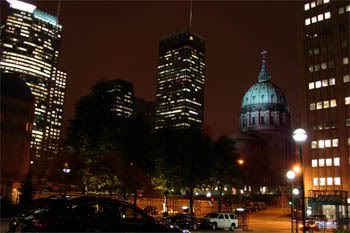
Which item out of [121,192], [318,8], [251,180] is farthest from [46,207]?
[251,180]

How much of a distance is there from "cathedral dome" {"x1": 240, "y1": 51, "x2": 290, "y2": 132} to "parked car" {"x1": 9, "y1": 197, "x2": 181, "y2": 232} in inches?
6685

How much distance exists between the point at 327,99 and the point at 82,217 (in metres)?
85.3

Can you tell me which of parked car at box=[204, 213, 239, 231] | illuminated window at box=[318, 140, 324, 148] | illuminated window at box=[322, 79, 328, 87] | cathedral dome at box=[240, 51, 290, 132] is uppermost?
cathedral dome at box=[240, 51, 290, 132]

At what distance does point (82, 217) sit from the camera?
1255cm

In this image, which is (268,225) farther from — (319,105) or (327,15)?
(327,15)

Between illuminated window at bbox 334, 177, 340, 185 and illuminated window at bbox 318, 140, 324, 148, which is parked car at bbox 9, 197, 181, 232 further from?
illuminated window at bbox 318, 140, 324, 148

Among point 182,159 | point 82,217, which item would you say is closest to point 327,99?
point 182,159

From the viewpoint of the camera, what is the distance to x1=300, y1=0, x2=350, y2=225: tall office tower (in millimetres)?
86438

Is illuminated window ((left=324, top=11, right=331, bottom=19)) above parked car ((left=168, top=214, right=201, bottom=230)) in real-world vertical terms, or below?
above

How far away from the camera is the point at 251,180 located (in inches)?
4916

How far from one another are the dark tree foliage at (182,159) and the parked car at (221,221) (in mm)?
11494

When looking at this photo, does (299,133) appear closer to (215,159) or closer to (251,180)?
(215,159)

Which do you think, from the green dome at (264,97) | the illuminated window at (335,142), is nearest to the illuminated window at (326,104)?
the illuminated window at (335,142)

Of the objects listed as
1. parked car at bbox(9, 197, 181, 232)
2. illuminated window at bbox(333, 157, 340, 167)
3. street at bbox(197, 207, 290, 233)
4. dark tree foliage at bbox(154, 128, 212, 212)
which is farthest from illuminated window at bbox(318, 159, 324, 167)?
parked car at bbox(9, 197, 181, 232)
